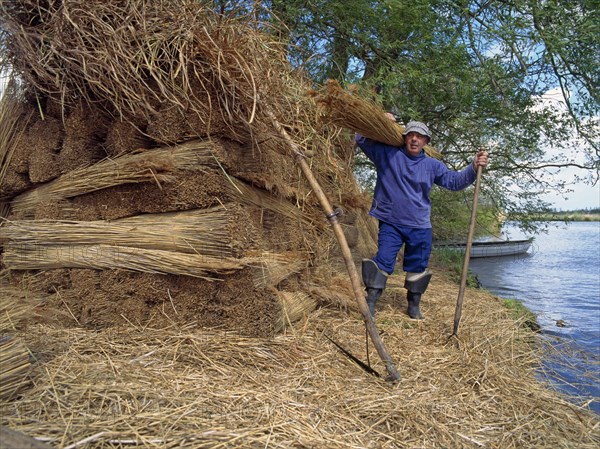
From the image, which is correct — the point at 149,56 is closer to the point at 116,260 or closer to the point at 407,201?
the point at 116,260

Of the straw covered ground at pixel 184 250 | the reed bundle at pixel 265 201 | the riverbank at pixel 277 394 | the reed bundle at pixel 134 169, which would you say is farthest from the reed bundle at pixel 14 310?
the reed bundle at pixel 265 201

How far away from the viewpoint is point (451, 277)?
8430 mm

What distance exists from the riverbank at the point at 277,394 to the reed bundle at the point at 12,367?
0.07 m

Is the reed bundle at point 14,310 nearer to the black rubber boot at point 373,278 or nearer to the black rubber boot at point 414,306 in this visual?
the black rubber boot at point 373,278

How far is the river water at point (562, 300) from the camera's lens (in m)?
4.18

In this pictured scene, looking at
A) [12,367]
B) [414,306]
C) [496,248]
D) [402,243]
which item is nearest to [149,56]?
[12,367]

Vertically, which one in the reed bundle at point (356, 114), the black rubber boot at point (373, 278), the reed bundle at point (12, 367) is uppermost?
the reed bundle at point (356, 114)

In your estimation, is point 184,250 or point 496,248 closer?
point 184,250

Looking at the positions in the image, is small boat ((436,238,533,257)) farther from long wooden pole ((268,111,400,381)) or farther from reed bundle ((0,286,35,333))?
reed bundle ((0,286,35,333))

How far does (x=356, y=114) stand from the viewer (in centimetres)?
412

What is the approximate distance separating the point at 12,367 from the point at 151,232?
1.20 metres

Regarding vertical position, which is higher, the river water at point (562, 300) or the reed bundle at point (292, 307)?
the reed bundle at point (292, 307)

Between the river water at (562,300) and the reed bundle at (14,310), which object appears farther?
the river water at (562,300)

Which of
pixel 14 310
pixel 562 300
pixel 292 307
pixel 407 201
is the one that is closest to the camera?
pixel 14 310
